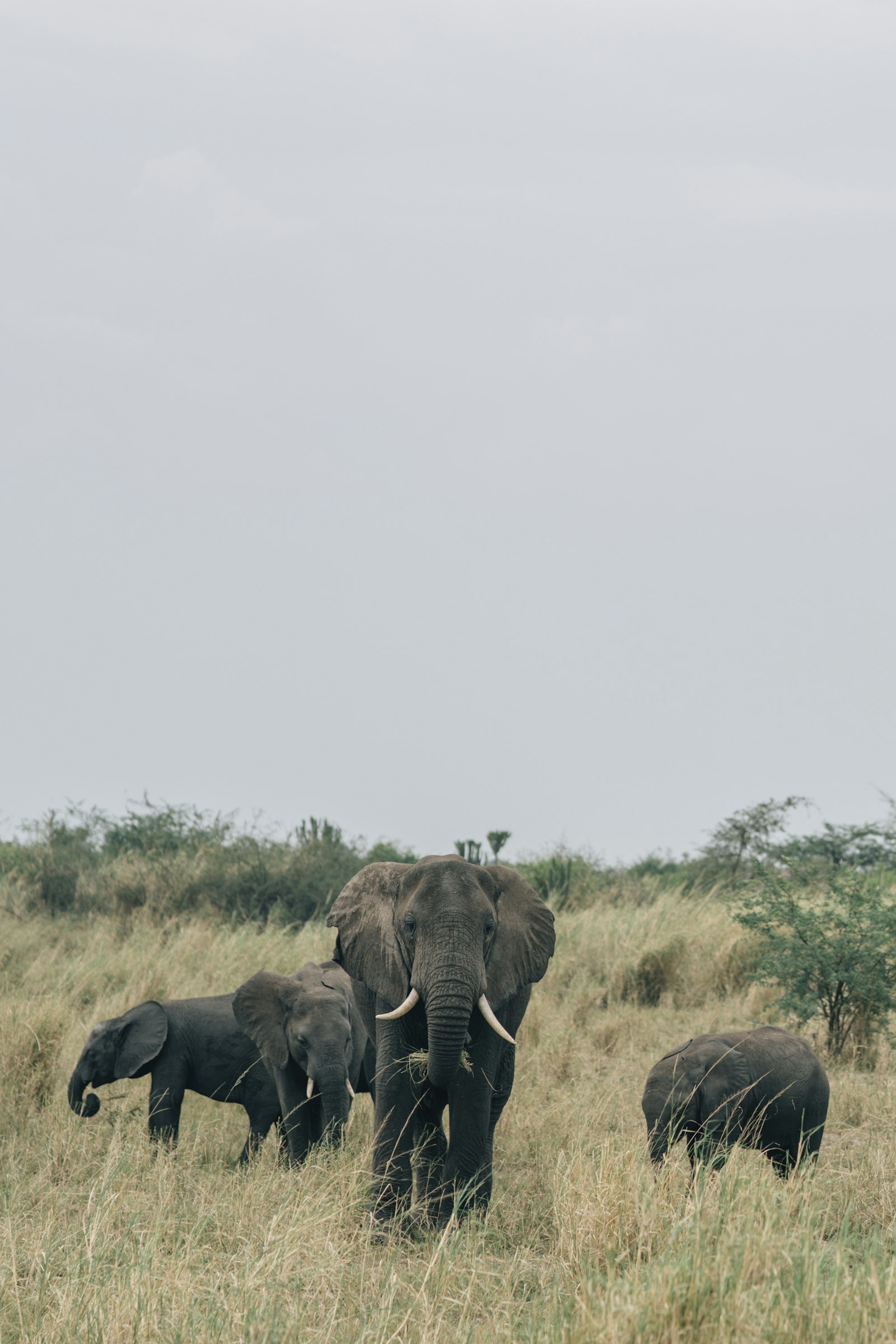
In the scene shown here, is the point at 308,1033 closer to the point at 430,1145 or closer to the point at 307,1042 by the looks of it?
the point at 307,1042

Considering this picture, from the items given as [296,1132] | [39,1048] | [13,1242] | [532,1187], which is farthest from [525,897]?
[39,1048]

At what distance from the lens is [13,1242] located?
489cm

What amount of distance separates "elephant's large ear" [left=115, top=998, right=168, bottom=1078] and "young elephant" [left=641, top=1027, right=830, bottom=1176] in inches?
123

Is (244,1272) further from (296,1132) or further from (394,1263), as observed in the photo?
(296,1132)

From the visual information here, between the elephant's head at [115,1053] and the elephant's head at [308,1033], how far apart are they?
0.73 metres

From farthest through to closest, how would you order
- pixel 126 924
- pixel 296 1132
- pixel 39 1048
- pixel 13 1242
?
pixel 126 924 < pixel 39 1048 < pixel 296 1132 < pixel 13 1242

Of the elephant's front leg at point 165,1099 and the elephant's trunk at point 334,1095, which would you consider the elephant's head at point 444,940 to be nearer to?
the elephant's trunk at point 334,1095

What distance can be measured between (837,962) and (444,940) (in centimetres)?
588

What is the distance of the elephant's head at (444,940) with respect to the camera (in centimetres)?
544

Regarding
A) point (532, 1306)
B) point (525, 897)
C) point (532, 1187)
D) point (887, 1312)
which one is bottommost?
point (532, 1187)

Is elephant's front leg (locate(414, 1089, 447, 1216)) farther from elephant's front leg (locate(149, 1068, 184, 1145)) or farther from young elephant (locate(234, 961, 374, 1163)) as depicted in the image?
elephant's front leg (locate(149, 1068, 184, 1145))

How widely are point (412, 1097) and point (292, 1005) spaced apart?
1466 millimetres

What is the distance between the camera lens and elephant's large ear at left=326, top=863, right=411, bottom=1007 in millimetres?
5941

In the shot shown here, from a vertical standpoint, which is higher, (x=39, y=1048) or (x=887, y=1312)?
(x=887, y=1312)
